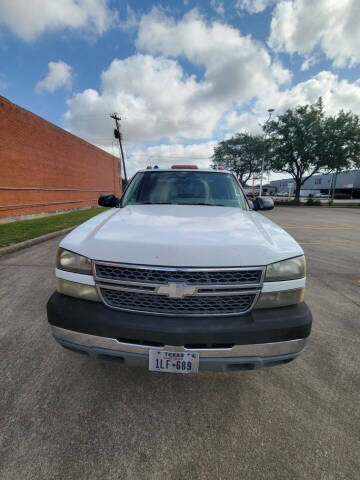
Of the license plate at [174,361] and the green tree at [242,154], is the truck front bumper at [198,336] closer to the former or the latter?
the license plate at [174,361]

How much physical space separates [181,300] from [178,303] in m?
0.03

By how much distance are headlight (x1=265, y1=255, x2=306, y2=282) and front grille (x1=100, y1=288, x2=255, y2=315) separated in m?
0.18

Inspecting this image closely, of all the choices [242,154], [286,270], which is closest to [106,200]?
[286,270]

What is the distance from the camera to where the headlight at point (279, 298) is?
1.52 metres

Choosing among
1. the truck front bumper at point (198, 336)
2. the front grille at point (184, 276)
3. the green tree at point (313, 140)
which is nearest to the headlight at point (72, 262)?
the front grille at point (184, 276)

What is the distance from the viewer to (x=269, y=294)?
151 cm

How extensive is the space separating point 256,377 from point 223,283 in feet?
3.56

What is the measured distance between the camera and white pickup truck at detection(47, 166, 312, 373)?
1.43 m

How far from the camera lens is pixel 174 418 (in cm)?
158

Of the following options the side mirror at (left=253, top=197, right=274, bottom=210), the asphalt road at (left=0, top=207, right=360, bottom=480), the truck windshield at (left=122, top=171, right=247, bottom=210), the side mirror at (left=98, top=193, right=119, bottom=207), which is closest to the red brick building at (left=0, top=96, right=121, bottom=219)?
the side mirror at (left=98, top=193, right=119, bottom=207)

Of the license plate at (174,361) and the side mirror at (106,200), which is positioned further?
the side mirror at (106,200)

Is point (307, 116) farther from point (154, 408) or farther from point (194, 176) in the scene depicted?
point (154, 408)

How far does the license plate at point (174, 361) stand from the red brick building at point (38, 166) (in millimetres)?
10512

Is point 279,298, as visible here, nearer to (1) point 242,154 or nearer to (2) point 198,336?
(2) point 198,336
